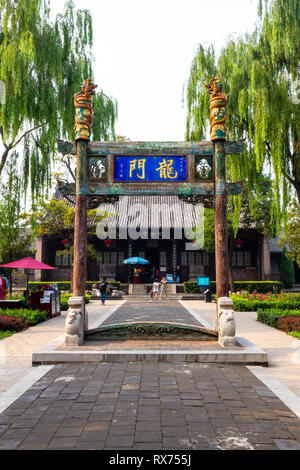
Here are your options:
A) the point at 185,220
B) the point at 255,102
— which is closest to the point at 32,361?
the point at 255,102

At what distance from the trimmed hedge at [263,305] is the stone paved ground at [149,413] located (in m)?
7.26

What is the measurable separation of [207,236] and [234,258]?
549 centimetres

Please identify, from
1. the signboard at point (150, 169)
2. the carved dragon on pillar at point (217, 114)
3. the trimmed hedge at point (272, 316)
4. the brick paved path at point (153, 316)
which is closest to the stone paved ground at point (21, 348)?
the brick paved path at point (153, 316)

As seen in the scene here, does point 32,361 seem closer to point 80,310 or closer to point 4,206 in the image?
point 80,310

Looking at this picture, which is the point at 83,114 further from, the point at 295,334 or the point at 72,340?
the point at 295,334

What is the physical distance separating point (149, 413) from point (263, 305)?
9853 millimetres

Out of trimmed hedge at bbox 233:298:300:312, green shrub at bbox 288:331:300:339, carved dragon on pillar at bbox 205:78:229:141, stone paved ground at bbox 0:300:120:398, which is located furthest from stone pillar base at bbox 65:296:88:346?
trimmed hedge at bbox 233:298:300:312

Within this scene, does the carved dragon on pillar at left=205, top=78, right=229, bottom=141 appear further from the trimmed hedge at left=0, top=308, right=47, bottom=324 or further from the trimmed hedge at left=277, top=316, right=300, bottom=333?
the trimmed hedge at left=0, top=308, right=47, bottom=324

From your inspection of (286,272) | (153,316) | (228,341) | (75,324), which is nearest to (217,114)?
(228,341)

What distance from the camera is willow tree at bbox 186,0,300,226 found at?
29.7 feet

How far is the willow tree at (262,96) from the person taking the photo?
9047 mm

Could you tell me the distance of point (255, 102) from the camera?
9.27m
